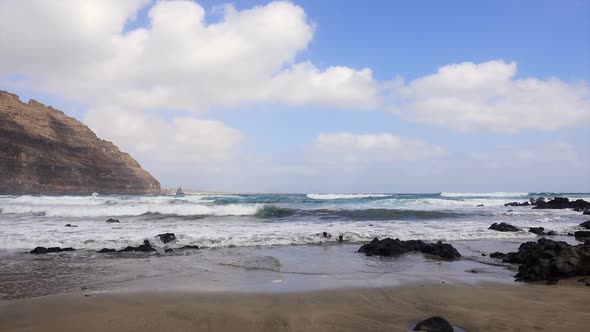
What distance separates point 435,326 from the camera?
3820mm

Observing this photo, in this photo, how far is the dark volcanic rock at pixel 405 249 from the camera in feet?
30.2

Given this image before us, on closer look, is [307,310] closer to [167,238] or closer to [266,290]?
[266,290]

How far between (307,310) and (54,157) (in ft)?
304

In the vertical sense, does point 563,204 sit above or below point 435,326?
above

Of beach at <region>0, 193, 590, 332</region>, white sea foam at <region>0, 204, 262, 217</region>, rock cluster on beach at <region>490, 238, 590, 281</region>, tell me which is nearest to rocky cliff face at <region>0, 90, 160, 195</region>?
white sea foam at <region>0, 204, 262, 217</region>

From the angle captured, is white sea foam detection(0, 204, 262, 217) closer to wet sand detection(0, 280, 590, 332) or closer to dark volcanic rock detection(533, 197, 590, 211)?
wet sand detection(0, 280, 590, 332)

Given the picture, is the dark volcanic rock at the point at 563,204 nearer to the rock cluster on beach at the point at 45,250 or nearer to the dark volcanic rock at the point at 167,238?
the dark volcanic rock at the point at 167,238

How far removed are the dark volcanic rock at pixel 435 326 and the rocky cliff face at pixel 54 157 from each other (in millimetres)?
86736

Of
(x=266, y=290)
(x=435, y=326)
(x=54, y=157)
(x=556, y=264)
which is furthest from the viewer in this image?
(x=54, y=157)

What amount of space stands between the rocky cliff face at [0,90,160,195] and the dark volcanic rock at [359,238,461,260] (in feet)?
271

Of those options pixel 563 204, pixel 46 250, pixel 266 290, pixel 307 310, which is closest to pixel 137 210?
pixel 46 250

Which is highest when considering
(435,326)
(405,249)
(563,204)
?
(563,204)

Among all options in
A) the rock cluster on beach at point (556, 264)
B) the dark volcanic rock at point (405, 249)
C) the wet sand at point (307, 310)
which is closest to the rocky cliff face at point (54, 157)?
the dark volcanic rock at point (405, 249)

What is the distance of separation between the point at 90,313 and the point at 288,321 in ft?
7.80
